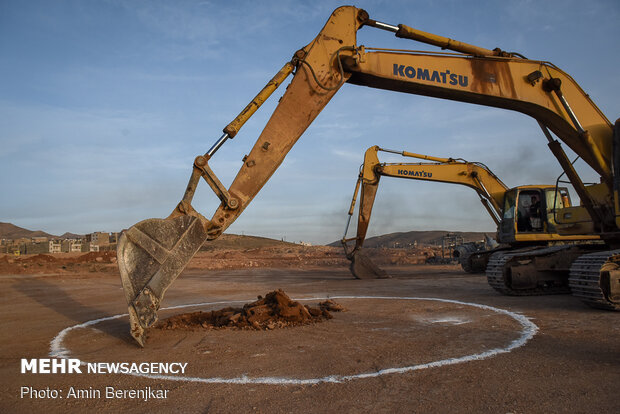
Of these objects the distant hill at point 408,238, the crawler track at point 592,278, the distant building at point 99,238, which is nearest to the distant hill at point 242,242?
the distant building at point 99,238

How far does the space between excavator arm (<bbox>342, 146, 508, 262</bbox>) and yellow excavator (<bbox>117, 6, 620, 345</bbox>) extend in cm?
777

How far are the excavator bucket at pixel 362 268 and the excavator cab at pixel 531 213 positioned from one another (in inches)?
219

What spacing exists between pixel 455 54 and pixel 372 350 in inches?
237

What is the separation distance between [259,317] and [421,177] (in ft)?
40.3

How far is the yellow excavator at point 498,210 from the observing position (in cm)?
1170

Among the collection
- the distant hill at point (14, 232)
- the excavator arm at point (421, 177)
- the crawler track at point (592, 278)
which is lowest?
the crawler track at point (592, 278)

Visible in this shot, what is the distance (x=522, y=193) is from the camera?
14750mm

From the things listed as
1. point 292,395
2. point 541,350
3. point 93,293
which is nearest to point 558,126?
point 541,350

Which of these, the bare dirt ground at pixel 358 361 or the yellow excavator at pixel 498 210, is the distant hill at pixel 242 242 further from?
the bare dirt ground at pixel 358 361

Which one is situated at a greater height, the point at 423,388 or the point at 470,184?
the point at 470,184

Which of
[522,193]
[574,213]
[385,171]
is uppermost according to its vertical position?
[385,171]

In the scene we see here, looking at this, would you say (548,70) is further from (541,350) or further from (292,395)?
(292,395)

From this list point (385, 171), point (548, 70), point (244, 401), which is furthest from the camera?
point (385, 171)

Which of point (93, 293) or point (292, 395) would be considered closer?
point (292, 395)
